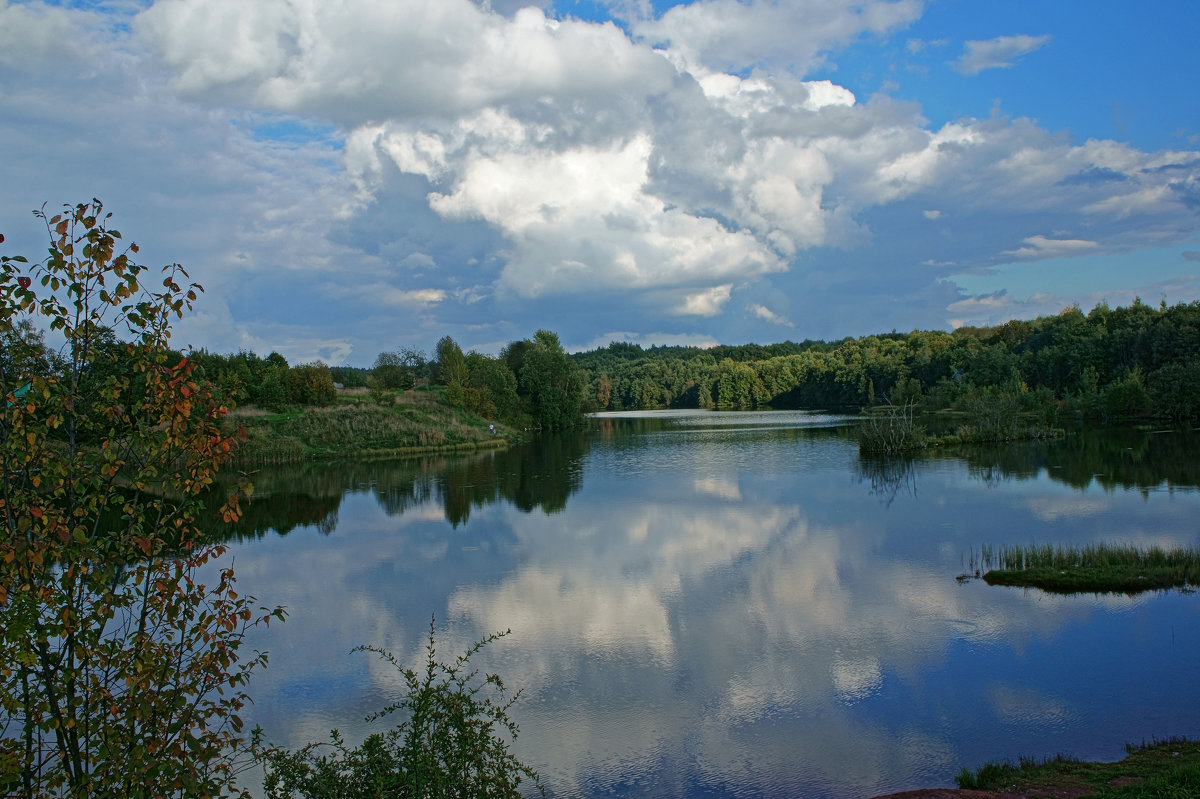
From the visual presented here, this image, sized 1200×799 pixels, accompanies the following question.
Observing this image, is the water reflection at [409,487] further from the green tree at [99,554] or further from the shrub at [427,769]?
the green tree at [99,554]

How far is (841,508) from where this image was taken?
22.4 m

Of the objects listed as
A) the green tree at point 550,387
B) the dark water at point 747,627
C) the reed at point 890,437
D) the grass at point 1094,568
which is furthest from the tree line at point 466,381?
the grass at point 1094,568

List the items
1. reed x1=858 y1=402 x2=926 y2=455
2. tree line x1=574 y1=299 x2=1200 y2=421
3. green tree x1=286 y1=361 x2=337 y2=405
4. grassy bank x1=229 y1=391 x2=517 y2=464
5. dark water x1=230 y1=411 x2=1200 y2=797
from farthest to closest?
1. tree line x1=574 y1=299 x2=1200 y2=421
2. green tree x1=286 y1=361 x2=337 y2=405
3. grassy bank x1=229 y1=391 x2=517 y2=464
4. reed x1=858 y1=402 x2=926 y2=455
5. dark water x1=230 y1=411 x2=1200 y2=797

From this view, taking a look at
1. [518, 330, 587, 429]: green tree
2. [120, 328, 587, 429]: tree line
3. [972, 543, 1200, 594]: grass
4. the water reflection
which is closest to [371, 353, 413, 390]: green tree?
[120, 328, 587, 429]: tree line

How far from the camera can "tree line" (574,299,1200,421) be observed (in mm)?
53969

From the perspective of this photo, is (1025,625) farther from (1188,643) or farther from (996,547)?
(996,547)

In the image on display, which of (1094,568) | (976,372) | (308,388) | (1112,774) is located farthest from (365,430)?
(976,372)

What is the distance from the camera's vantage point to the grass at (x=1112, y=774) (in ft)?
19.0

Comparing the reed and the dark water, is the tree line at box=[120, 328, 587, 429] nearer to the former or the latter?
the dark water

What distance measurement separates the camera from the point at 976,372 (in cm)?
7550

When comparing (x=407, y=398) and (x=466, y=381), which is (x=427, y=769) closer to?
(x=407, y=398)

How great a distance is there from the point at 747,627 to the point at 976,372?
7310 centimetres

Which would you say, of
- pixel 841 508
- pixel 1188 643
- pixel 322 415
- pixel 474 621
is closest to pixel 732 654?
pixel 474 621

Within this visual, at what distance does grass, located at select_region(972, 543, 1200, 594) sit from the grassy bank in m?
32.9
